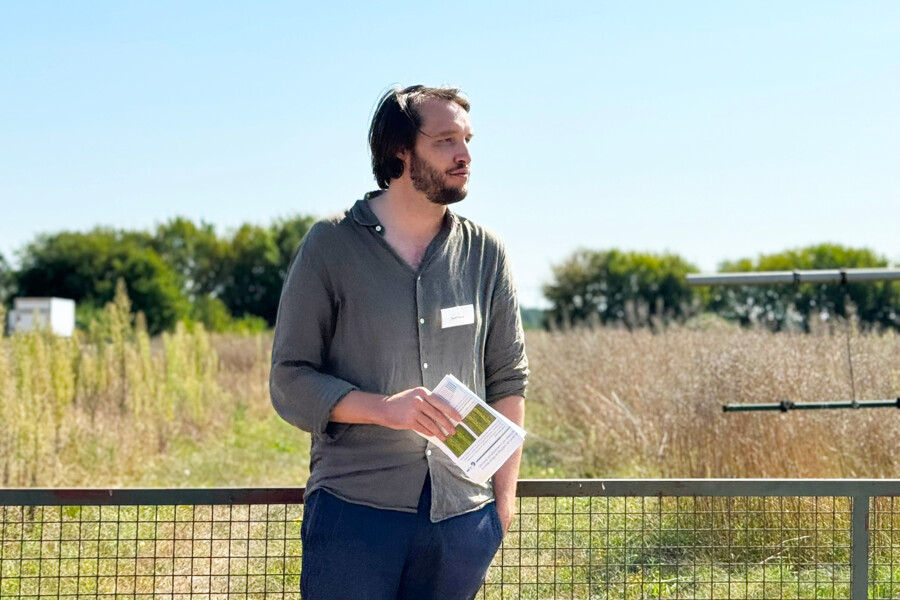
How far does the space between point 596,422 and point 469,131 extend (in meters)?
7.82

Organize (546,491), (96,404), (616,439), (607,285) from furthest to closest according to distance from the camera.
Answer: (607,285) < (96,404) < (616,439) < (546,491)

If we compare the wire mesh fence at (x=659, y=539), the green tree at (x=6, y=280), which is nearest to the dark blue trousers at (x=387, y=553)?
the wire mesh fence at (x=659, y=539)

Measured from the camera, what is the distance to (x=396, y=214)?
2.82 meters

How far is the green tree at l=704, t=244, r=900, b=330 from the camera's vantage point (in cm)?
1555

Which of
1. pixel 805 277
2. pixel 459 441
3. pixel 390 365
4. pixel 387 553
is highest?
pixel 805 277

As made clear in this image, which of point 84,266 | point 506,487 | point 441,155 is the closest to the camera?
point 441,155

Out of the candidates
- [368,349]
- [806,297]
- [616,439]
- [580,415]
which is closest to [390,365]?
[368,349]

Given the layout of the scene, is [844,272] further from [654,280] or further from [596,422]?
[654,280]

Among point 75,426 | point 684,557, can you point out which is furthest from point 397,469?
point 75,426

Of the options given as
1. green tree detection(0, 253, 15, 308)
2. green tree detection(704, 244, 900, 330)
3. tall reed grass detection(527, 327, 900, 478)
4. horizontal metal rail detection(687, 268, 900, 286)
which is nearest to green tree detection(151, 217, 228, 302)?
green tree detection(0, 253, 15, 308)

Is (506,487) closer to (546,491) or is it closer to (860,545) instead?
(546,491)

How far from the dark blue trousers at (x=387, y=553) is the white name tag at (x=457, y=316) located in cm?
38

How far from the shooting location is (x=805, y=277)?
20.7 ft

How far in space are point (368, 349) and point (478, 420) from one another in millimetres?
357
